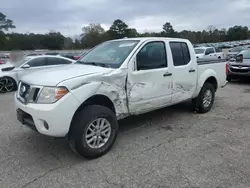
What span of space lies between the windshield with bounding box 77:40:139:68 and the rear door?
1012 millimetres

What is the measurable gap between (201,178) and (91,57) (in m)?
2.88

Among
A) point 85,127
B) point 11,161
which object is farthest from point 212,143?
point 11,161

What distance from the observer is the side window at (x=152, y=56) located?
4.04 metres

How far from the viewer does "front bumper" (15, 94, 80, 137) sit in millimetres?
3027

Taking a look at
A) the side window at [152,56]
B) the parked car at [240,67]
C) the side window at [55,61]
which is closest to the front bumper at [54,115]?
the side window at [152,56]

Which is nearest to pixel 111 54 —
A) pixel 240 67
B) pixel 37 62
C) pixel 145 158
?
pixel 145 158

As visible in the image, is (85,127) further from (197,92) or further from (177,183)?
(197,92)

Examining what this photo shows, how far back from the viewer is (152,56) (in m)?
4.29

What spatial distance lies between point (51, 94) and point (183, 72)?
280 cm

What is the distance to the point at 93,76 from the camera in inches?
134

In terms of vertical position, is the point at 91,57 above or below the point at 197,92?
above

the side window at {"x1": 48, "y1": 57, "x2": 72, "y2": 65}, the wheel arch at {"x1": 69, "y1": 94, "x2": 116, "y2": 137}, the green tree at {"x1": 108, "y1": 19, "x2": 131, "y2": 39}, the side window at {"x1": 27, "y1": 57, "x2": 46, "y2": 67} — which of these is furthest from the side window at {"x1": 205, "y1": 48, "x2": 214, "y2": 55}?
the green tree at {"x1": 108, "y1": 19, "x2": 131, "y2": 39}

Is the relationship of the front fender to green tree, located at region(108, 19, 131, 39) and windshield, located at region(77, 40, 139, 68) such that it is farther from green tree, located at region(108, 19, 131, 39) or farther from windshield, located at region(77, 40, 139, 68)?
green tree, located at region(108, 19, 131, 39)

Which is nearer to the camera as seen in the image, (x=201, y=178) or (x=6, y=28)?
(x=201, y=178)
